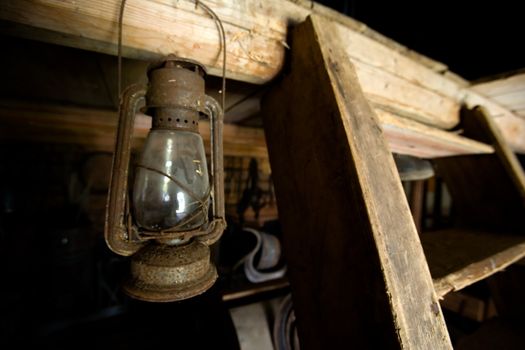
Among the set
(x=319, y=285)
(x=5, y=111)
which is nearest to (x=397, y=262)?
(x=319, y=285)

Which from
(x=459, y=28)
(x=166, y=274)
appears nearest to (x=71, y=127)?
(x=166, y=274)

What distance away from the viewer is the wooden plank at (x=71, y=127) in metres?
1.44

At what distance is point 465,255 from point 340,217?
1.81ft

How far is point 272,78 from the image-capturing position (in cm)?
70

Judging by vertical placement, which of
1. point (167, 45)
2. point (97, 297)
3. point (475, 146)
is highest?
point (167, 45)

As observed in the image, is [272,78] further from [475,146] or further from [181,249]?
[475,146]

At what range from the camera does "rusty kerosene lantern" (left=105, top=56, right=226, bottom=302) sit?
46 cm

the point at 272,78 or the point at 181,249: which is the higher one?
the point at 272,78

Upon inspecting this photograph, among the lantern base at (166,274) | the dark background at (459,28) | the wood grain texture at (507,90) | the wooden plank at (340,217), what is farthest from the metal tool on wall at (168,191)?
the dark background at (459,28)

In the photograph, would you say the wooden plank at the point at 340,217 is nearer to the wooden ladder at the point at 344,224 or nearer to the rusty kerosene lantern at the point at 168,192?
the wooden ladder at the point at 344,224

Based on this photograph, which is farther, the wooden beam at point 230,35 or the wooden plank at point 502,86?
the wooden plank at point 502,86

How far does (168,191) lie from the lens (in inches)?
→ 20.8

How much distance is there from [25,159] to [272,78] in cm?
253

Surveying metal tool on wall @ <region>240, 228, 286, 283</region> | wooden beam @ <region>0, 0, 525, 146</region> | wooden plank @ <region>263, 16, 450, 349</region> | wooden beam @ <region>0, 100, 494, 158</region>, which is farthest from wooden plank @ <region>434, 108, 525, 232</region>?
metal tool on wall @ <region>240, 228, 286, 283</region>
